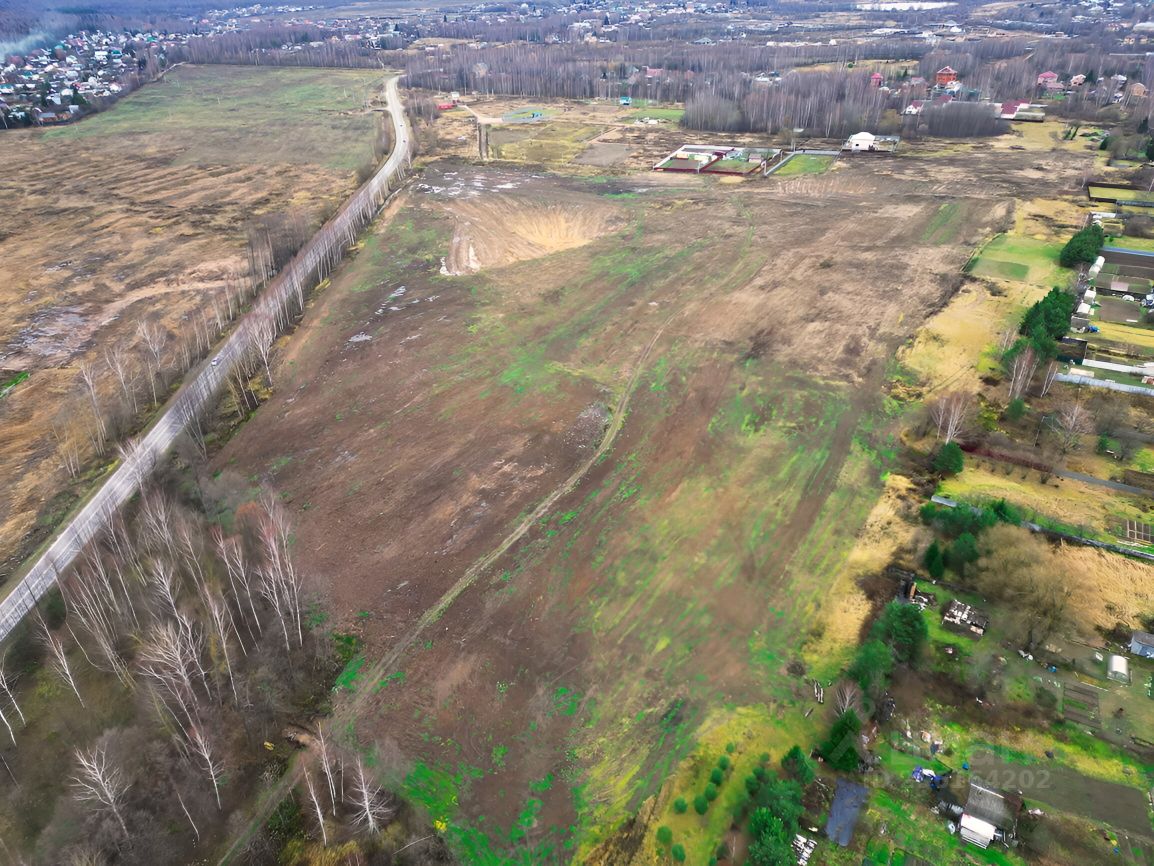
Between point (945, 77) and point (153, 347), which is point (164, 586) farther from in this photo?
point (945, 77)

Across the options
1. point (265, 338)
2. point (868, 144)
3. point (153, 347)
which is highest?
point (868, 144)

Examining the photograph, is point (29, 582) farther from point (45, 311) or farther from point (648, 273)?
point (648, 273)

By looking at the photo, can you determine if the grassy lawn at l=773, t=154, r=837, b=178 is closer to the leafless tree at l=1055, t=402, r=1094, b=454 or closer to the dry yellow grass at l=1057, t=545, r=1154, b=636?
the leafless tree at l=1055, t=402, r=1094, b=454

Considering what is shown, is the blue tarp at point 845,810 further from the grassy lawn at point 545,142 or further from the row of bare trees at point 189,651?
the grassy lawn at point 545,142

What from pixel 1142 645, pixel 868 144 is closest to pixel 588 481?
pixel 1142 645

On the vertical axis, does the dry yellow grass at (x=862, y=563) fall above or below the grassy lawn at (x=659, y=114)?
below

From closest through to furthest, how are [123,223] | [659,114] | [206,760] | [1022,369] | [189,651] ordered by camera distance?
[206,760], [189,651], [1022,369], [123,223], [659,114]

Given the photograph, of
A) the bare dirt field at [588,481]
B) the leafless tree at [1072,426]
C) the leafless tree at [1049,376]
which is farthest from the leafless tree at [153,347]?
the leafless tree at [1049,376]
